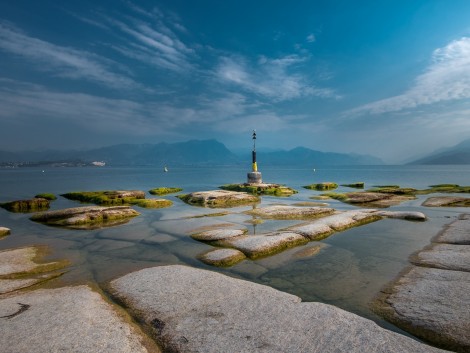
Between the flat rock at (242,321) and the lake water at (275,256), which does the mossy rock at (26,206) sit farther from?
the flat rock at (242,321)

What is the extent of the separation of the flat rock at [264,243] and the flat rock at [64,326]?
9.16 metres

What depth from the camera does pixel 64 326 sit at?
360 inches

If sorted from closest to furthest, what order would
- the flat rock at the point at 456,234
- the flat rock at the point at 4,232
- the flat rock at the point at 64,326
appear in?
1. the flat rock at the point at 64,326
2. the flat rock at the point at 456,234
3. the flat rock at the point at 4,232

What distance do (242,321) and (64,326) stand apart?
18.7 ft

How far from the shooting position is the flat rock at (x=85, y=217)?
2867cm

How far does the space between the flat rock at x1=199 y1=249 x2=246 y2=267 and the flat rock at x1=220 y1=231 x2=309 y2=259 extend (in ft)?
2.31

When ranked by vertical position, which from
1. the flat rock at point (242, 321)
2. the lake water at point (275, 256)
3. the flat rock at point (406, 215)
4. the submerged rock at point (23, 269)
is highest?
the flat rock at point (406, 215)

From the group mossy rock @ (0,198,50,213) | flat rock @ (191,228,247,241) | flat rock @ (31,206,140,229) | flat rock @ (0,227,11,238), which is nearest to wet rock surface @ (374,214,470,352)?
flat rock @ (191,228,247,241)

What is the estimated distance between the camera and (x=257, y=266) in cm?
1597

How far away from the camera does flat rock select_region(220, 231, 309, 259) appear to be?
18.0 m

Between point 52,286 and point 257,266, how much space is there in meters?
10.1

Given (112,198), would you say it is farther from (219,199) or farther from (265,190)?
(265,190)

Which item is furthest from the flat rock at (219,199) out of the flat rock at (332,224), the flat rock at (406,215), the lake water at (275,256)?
the flat rock at (406,215)

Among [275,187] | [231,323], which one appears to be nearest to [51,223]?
[231,323]
